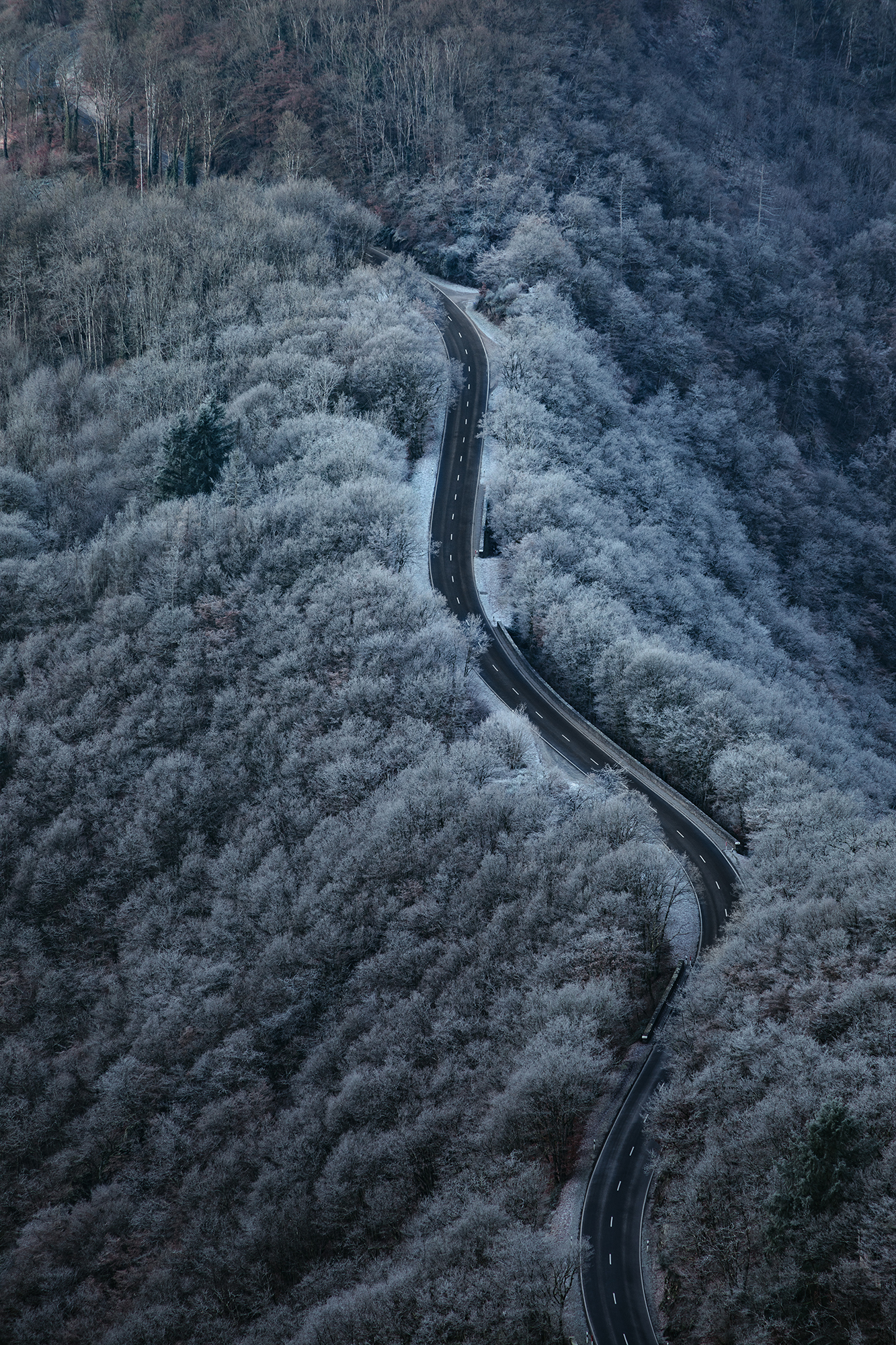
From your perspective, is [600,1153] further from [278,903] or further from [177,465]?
[177,465]

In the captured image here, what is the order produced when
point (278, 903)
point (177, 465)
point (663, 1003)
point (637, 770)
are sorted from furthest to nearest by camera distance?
point (177, 465) < point (637, 770) < point (278, 903) < point (663, 1003)

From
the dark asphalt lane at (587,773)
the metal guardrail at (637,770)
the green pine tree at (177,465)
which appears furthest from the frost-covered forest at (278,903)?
the metal guardrail at (637,770)

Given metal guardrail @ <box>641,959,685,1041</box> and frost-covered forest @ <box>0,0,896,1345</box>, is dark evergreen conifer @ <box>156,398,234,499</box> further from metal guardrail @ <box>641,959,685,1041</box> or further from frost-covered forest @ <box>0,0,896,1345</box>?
metal guardrail @ <box>641,959,685,1041</box>

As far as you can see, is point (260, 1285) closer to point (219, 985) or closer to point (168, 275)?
point (219, 985)

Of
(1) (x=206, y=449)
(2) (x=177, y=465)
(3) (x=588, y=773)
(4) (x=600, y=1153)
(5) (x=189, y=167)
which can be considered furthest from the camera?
(5) (x=189, y=167)

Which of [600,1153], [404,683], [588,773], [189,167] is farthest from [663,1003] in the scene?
[189,167]

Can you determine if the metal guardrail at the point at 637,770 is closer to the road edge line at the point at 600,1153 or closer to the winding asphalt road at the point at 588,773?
the winding asphalt road at the point at 588,773
